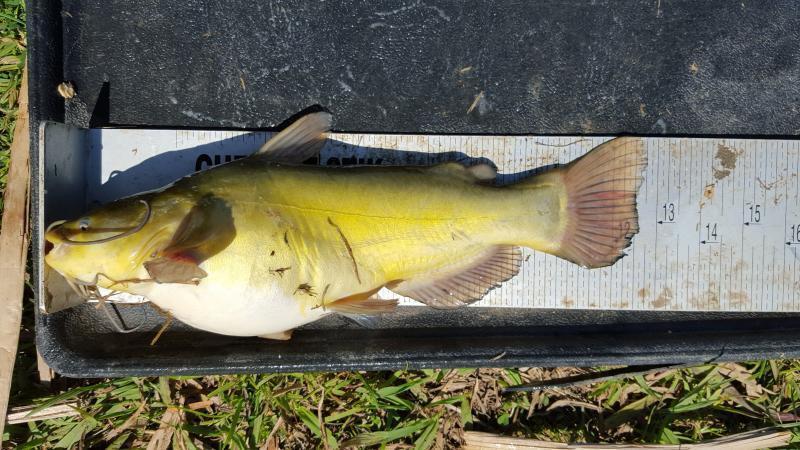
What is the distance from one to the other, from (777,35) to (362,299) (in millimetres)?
Result: 2577

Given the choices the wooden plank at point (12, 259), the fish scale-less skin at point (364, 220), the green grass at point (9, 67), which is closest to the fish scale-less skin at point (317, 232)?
the fish scale-less skin at point (364, 220)

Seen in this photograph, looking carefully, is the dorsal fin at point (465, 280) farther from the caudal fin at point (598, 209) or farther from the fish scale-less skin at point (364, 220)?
the caudal fin at point (598, 209)

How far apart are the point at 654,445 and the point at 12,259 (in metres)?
3.63

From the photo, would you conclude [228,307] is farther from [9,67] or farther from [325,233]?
[9,67]

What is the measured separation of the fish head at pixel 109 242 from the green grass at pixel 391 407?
1.17 m

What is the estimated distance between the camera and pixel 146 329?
2971 mm

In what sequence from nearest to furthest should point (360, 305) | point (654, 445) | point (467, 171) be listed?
point (360, 305), point (467, 171), point (654, 445)

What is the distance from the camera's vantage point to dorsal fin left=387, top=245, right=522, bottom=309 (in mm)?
2656

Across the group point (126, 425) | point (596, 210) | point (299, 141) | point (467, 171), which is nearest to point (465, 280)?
point (467, 171)

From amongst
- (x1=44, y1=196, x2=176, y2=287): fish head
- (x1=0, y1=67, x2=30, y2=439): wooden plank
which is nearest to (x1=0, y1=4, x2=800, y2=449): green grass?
(x1=0, y1=67, x2=30, y2=439): wooden plank

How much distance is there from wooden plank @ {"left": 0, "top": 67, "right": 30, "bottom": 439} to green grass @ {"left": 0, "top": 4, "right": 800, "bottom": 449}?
0.35 ft

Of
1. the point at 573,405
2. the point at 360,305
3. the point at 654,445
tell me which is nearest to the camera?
the point at 360,305

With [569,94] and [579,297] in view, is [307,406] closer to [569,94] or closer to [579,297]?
[579,297]

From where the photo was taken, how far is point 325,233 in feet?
8.02
